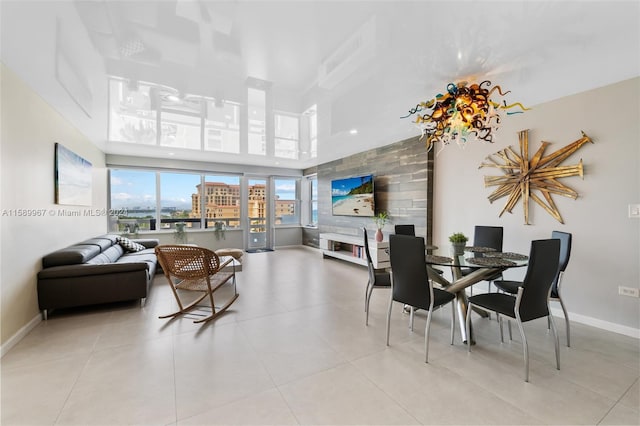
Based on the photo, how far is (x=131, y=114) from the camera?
374 cm

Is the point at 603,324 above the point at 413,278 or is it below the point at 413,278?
below

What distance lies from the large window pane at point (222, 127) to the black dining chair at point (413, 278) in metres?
2.66

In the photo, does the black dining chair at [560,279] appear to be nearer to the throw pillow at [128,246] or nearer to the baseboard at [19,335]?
the baseboard at [19,335]

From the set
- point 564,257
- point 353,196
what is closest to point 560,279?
point 564,257

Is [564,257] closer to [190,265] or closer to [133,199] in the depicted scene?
[190,265]

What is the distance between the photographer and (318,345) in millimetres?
2389

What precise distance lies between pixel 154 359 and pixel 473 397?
2.36 meters

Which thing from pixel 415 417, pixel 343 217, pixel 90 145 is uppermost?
pixel 90 145

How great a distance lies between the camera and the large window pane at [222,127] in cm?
352

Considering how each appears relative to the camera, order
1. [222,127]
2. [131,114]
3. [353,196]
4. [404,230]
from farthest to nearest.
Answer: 1. [353,196]
2. [222,127]
3. [404,230]
4. [131,114]

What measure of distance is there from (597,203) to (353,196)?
150 inches

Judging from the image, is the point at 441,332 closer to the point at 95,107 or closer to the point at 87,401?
the point at 87,401

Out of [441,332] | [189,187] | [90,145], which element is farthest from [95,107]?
[441,332]

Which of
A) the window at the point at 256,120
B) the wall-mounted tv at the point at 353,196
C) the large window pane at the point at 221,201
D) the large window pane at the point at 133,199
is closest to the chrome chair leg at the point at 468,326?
the window at the point at 256,120
